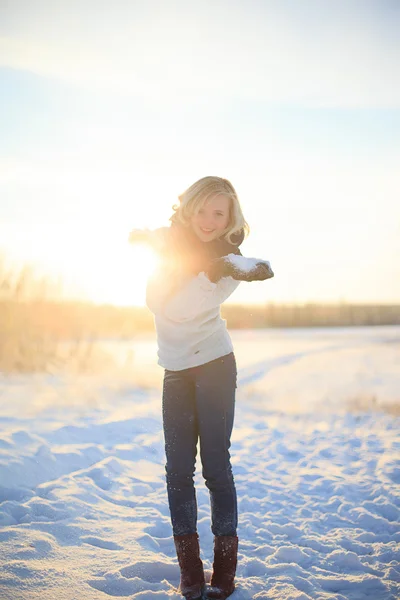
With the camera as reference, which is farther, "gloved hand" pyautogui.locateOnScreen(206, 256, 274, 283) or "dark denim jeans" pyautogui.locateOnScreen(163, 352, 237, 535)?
"dark denim jeans" pyautogui.locateOnScreen(163, 352, 237, 535)

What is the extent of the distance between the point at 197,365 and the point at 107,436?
315 cm

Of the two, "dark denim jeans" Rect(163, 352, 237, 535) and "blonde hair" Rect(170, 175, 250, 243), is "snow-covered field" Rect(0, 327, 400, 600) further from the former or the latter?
"blonde hair" Rect(170, 175, 250, 243)

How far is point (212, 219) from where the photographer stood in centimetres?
220

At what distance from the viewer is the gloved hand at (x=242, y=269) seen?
1.91 metres

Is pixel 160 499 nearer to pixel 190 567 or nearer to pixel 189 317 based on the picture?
pixel 190 567

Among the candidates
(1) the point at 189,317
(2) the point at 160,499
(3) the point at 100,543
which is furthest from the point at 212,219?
(2) the point at 160,499

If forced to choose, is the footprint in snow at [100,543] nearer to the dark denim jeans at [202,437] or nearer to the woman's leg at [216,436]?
the dark denim jeans at [202,437]

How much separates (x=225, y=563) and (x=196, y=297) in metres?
1.27

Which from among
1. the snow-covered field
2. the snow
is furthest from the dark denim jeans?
the snow

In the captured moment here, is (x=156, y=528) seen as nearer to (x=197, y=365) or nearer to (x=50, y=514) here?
(x=50, y=514)

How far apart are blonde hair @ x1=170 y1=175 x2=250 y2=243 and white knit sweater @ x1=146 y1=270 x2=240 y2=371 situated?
278 millimetres

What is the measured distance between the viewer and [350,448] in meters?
4.88

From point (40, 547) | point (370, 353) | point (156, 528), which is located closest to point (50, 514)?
point (40, 547)

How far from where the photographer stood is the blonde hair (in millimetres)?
2164
